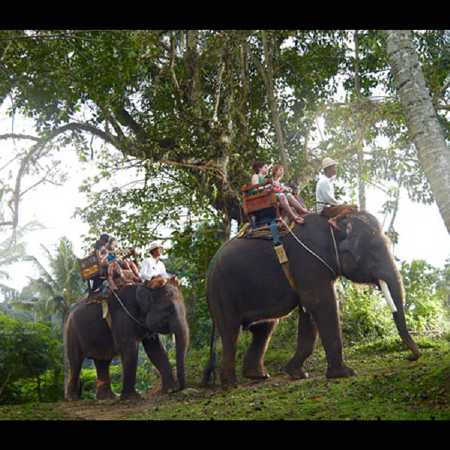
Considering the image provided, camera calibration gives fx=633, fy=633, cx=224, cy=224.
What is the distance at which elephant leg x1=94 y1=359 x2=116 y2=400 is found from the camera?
24.9 feet

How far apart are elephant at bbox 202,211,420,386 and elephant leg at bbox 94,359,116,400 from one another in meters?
2.02

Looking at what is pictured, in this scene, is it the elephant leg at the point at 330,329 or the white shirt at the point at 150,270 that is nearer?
the elephant leg at the point at 330,329

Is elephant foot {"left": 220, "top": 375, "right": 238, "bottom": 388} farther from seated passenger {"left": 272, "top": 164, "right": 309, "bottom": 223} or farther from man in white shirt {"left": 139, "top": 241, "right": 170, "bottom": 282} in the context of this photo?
seated passenger {"left": 272, "top": 164, "right": 309, "bottom": 223}

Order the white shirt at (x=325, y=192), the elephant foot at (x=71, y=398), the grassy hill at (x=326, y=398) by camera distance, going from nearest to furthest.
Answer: the grassy hill at (x=326, y=398)
the white shirt at (x=325, y=192)
the elephant foot at (x=71, y=398)

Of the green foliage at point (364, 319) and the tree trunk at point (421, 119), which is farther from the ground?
the tree trunk at point (421, 119)

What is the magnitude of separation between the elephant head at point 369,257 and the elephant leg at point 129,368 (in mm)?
2552

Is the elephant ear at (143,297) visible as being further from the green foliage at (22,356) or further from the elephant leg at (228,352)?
the green foliage at (22,356)

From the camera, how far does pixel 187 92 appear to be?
31.7ft

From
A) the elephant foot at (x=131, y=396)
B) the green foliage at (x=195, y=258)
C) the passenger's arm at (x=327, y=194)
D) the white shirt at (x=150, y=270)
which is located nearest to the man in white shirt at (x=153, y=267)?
the white shirt at (x=150, y=270)

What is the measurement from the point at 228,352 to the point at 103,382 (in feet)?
7.57

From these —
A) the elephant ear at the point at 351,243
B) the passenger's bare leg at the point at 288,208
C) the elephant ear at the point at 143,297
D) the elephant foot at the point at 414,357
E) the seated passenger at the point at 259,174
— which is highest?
the seated passenger at the point at 259,174

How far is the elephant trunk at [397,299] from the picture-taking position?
541 cm
